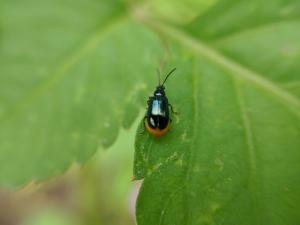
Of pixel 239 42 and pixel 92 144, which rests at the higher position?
pixel 239 42

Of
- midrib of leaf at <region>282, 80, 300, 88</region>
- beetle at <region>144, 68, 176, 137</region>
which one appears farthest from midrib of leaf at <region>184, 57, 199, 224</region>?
midrib of leaf at <region>282, 80, 300, 88</region>

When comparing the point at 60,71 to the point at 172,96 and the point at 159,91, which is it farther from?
the point at 172,96

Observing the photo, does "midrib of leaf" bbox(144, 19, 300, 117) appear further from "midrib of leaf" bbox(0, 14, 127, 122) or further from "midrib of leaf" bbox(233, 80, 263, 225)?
"midrib of leaf" bbox(0, 14, 127, 122)

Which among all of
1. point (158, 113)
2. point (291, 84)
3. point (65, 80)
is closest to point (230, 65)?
point (291, 84)

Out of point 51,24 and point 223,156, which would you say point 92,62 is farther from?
point 223,156

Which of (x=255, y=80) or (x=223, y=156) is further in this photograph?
(x=255, y=80)

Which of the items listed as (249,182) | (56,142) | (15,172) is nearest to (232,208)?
(249,182)
